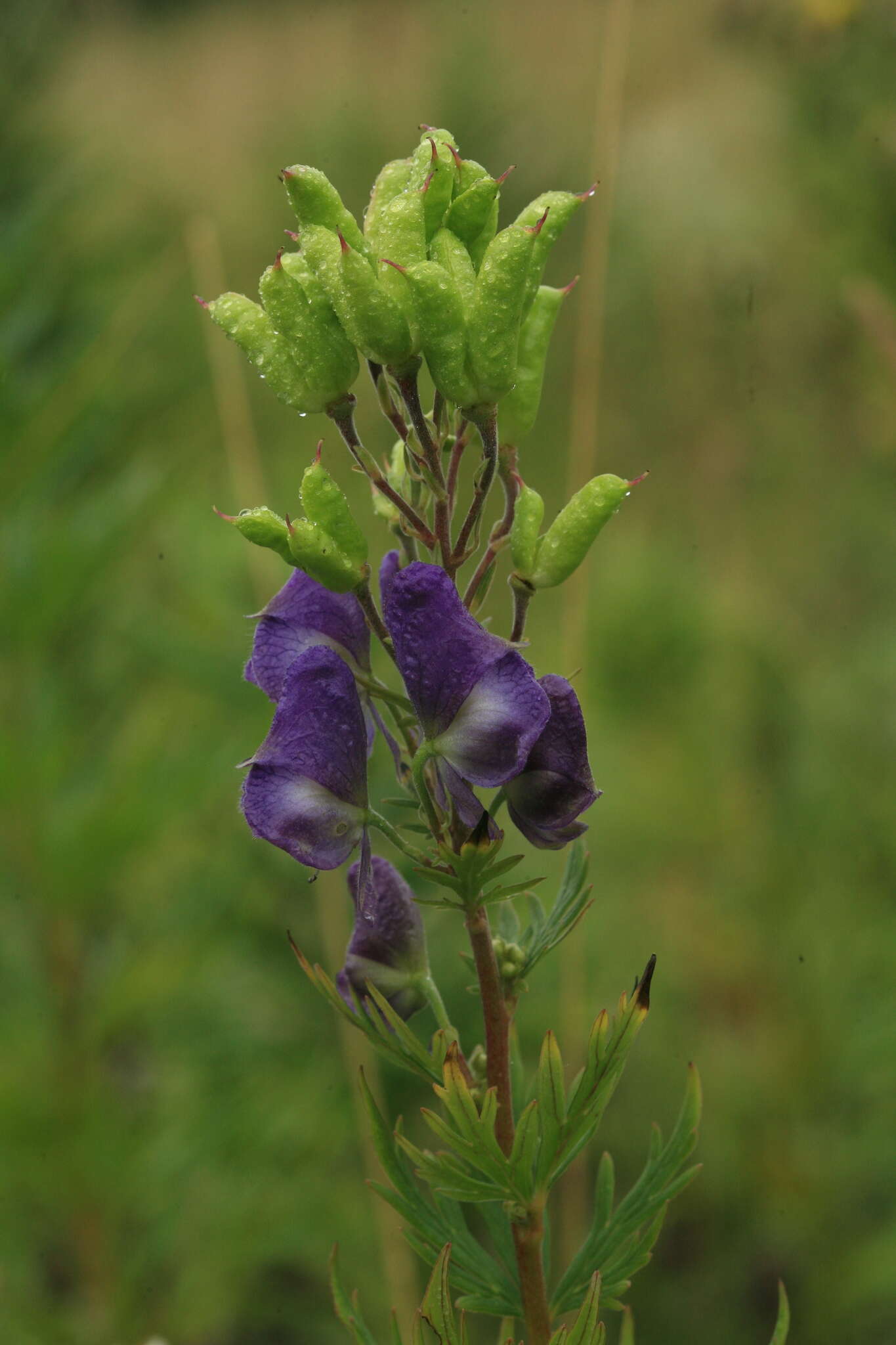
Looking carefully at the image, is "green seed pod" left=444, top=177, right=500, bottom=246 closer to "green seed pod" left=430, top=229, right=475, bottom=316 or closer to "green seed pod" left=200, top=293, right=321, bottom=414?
"green seed pod" left=430, top=229, right=475, bottom=316

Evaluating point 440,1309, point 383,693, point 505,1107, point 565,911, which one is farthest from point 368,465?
point 440,1309

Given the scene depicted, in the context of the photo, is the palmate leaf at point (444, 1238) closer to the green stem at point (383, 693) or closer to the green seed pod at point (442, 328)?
the green stem at point (383, 693)

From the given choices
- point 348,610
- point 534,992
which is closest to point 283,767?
point 348,610

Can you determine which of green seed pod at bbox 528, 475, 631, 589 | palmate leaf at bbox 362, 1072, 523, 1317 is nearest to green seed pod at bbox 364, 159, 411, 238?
green seed pod at bbox 528, 475, 631, 589

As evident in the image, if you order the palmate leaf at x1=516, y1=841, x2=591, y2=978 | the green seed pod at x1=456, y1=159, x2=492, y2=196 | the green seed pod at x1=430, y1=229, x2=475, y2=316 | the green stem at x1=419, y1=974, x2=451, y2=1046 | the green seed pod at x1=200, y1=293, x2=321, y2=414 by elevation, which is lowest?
the green stem at x1=419, y1=974, x2=451, y2=1046

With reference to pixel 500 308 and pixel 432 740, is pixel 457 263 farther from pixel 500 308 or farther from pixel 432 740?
pixel 432 740

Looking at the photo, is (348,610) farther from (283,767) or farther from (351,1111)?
(351,1111)

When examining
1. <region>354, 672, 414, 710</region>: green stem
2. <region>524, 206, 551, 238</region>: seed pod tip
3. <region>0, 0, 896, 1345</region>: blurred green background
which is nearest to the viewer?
<region>524, 206, 551, 238</region>: seed pod tip
